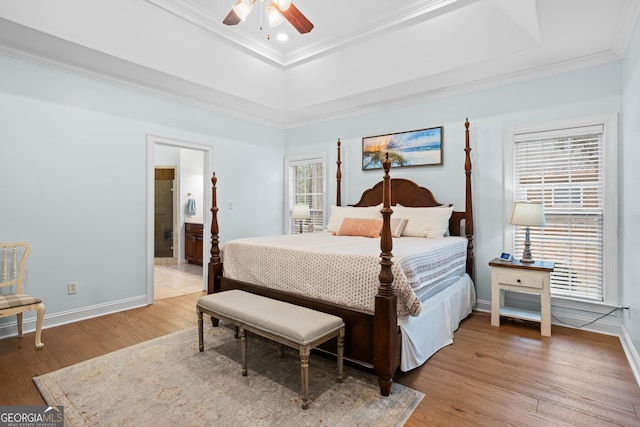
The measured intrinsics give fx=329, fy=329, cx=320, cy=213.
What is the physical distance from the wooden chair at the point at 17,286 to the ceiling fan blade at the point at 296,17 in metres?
3.03

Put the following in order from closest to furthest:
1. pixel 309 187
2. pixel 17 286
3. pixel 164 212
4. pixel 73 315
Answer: pixel 17 286 → pixel 73 315 → pixel 309 187 → pixel 164 212

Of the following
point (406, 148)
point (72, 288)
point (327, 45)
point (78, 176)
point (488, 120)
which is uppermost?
Result: point (327, 45)

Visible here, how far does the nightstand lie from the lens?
9.99 feet

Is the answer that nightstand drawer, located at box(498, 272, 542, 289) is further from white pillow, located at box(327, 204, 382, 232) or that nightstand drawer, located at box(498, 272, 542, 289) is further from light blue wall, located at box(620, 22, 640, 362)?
white pillow, located at box(327, 204, 382, 232)

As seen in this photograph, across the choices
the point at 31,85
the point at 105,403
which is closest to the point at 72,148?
the point at 31,85

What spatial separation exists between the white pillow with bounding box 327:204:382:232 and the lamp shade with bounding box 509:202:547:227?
59.9 inches

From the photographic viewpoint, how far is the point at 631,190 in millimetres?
2627

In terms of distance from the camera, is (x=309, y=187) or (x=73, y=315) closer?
(x=73, y=315)

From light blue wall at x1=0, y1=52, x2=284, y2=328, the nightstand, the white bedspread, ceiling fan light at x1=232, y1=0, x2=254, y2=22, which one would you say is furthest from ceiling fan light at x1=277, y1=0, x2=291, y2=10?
the nightstand

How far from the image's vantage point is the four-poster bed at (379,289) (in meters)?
2.09

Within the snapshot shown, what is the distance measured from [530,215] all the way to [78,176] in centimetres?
455

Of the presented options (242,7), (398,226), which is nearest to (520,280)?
(398,226)

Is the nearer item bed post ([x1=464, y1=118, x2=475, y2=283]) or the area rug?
the area rug

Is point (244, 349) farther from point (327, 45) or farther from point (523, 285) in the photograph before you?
point (327, 45)
